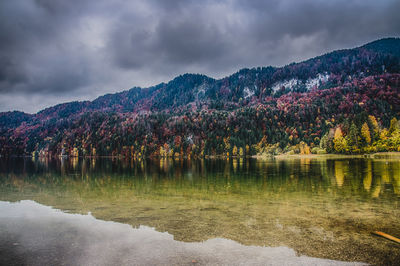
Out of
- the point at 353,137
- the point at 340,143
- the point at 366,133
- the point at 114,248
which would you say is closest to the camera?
the point at 114,248

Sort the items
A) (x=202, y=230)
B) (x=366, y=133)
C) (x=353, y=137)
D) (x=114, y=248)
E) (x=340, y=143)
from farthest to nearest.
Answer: (x=340, y=143), (x=353, y=137), (x=366, y=133), (x=202, y=230), (x=114, y=248)

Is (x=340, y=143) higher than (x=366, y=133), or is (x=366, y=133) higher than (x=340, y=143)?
(x=366, y=133)

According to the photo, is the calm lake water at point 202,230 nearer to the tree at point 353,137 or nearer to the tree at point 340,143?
the tree at point 353,137

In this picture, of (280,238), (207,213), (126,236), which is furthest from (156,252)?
(207,213)

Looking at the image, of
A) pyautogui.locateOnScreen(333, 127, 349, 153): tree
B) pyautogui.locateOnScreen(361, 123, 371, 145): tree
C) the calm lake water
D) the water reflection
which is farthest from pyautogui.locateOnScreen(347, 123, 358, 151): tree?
the water reflection

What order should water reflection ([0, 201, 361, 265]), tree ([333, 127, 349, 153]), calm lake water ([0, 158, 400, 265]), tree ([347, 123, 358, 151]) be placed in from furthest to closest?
tree ([333, 127, 349, 153])
tree ([347, 123, 358, 151])
calm lake water ([0, 158, 400, 265])
water reflection ([0, 201, 361, 265])

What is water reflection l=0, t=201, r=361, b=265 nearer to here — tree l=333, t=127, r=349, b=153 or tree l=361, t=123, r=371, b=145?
tree l=361, t=123, r=371, b=145

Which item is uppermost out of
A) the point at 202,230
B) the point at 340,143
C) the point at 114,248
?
the point at 340,143

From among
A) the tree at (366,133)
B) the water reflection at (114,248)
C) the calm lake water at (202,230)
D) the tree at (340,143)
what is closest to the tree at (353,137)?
the tree at (340,143)

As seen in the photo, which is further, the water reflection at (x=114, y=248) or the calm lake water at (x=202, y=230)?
the calm lake water at (x=202, y=230)

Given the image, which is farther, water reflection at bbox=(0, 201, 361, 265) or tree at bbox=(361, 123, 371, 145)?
tree at bbox=(361, 123, 371, 145)

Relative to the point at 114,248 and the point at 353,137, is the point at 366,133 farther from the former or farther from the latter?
the point at 114,248

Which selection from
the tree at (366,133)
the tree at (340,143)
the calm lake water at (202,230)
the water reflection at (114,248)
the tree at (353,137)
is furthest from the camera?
the tree at (340,143)

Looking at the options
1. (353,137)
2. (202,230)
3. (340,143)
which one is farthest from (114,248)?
(340,143)
